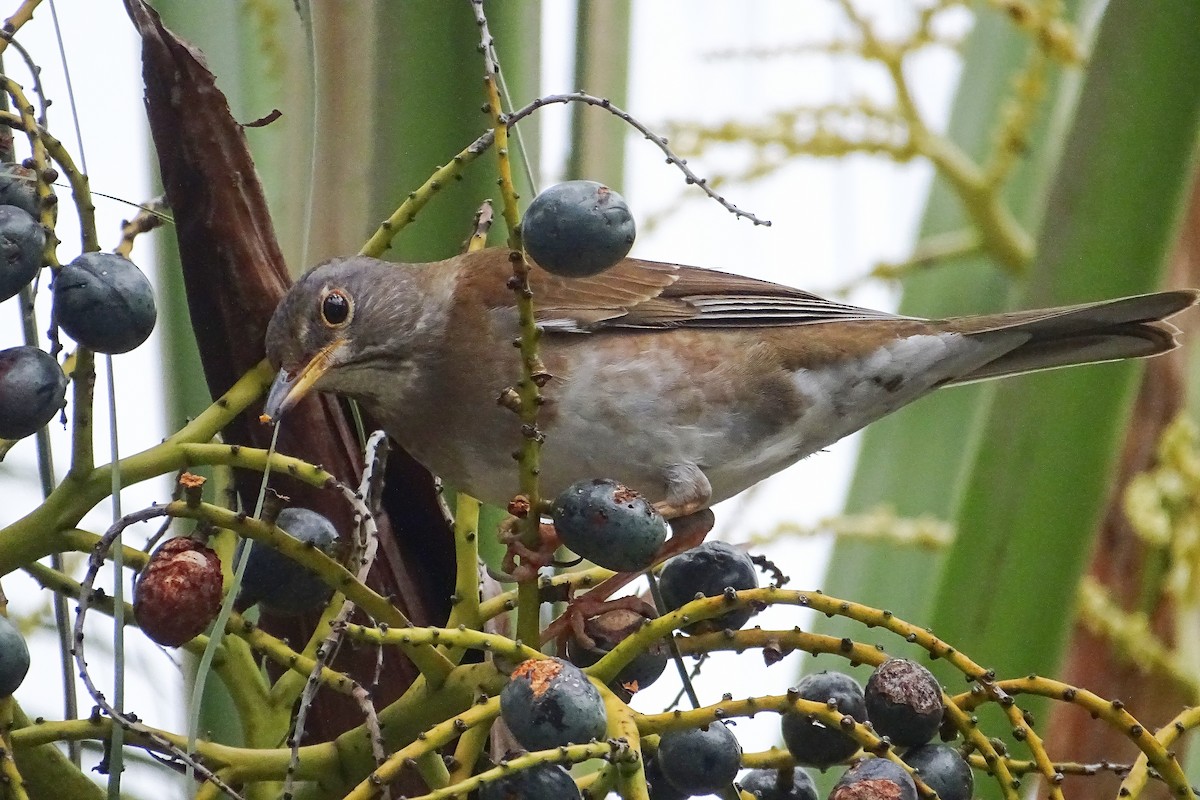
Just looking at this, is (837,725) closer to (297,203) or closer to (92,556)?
(92,556)

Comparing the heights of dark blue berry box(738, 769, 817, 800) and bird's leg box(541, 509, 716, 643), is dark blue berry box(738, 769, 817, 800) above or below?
below

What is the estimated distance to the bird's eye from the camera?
111 inches

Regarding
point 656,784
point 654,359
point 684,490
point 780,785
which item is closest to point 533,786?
point 656,784

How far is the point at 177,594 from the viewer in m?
1.64

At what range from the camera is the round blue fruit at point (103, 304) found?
168 cm

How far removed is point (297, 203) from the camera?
2.82 meters

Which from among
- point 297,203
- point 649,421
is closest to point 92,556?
point 297,203

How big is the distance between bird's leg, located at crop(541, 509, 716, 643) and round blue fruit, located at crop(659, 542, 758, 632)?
0.04m

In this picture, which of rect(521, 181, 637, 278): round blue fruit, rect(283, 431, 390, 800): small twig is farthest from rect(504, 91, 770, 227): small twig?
rect(283, 431, 390, 800): small twig

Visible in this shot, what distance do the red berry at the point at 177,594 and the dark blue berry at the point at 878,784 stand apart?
2.39 feet

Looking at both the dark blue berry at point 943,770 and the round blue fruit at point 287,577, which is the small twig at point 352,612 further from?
the dark blue berry at point 943,770

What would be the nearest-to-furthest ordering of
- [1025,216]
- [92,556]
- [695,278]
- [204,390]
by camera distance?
[92,556]
[204,390]
[695,278]
[1025,216]

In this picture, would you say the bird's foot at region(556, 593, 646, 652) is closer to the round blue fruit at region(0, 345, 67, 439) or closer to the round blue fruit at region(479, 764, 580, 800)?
the round blue fruit at region(479, 764, 580, 800)

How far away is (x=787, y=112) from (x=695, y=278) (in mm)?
459
